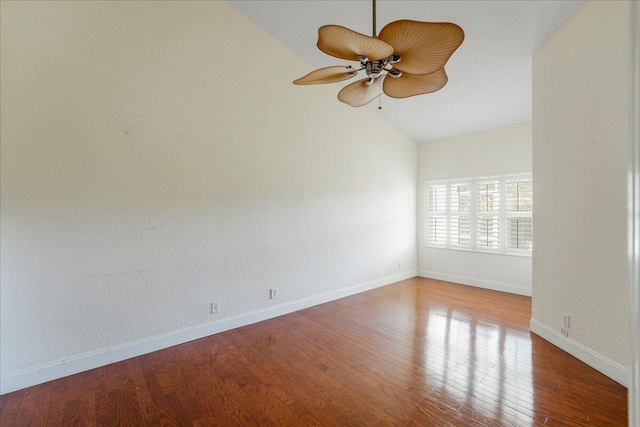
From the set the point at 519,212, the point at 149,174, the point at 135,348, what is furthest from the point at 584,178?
the point at 135,348

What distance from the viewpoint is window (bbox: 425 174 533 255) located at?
184 inches

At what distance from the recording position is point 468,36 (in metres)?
3.13

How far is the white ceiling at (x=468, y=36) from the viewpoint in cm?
283

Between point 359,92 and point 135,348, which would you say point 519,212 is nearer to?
point 359,92

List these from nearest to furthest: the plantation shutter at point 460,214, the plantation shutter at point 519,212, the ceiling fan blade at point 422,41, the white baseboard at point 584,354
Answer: the ceiling fan blade at point 422,41 < the white baseboard at point 584,354 < the plantation shutter at point 519,212 < the plantation shutter at point 460,214

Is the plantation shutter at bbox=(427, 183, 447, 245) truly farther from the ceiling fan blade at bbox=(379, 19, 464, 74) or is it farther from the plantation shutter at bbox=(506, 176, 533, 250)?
the ceiling fan blade at bbox=(379, 19, 464, 74)

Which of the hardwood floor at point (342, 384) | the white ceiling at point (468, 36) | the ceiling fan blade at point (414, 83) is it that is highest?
the white ceiling at point (468, 36)

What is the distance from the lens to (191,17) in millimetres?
3102

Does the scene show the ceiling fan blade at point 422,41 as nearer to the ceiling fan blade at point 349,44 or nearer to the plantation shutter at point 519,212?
the ceiling fan blade at point 349,44

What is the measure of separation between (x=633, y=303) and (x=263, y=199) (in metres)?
3.42

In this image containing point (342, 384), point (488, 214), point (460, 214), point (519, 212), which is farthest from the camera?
point (460, 214)

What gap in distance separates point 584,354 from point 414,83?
274 cm

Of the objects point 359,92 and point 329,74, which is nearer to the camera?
point 329,74

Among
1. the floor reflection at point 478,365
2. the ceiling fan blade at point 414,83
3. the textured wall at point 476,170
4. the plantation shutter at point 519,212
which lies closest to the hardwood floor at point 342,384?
the floor reflection at point 478,365
